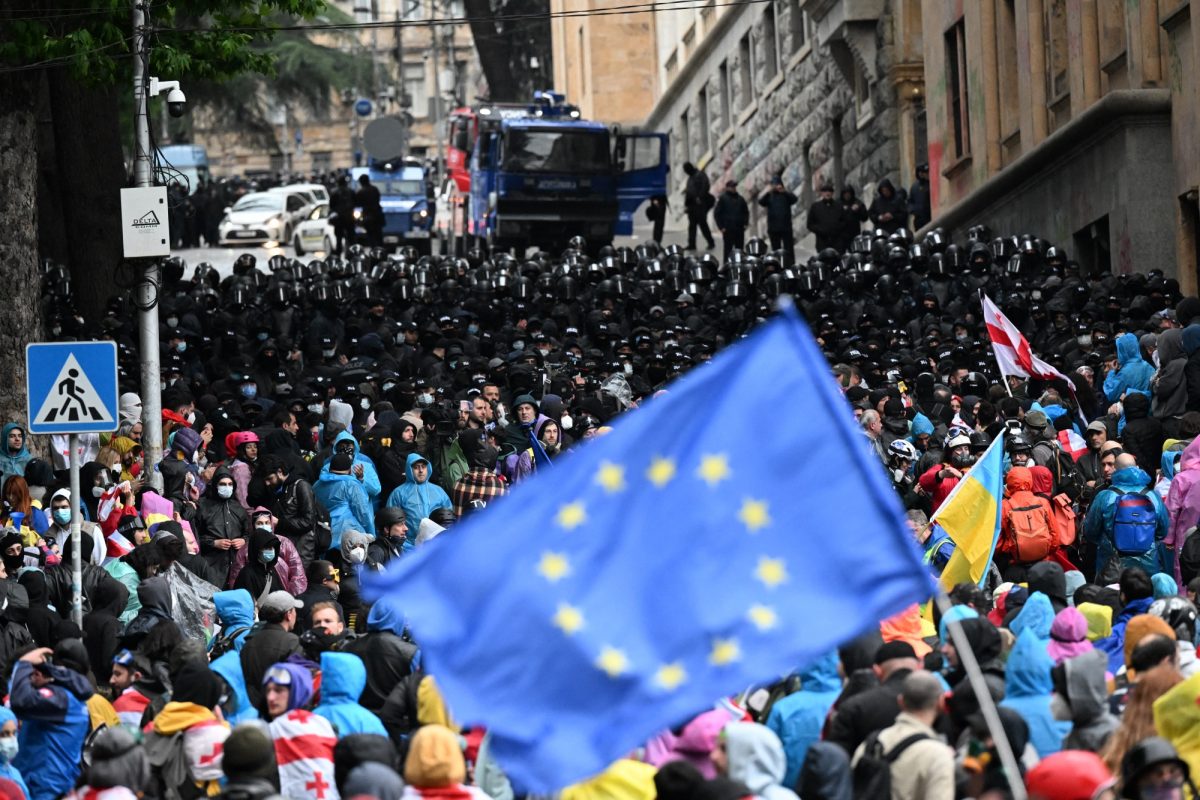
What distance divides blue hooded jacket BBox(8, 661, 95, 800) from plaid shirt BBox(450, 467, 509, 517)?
638cm

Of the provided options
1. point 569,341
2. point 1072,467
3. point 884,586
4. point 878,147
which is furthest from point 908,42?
point 884,586

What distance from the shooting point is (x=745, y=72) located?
52.0m

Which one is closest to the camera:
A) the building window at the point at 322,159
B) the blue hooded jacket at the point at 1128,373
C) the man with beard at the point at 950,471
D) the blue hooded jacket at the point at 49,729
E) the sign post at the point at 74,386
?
the blue hooded jacket at the point at 49,729

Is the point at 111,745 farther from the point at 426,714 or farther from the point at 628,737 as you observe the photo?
the point at 628,737

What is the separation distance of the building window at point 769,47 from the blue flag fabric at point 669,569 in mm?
42433

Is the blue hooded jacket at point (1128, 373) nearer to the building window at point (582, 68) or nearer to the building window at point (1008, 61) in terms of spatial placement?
the building window at point (1008, 61)

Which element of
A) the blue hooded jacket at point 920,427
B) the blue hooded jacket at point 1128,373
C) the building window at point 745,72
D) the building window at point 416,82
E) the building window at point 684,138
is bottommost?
the blue hooded jacket at point 920,427

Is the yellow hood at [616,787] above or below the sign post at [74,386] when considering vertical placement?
below

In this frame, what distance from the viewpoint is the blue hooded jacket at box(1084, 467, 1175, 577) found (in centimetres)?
1534

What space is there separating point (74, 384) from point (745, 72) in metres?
38.2

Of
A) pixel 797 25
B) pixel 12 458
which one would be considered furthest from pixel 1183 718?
pixel 797 25

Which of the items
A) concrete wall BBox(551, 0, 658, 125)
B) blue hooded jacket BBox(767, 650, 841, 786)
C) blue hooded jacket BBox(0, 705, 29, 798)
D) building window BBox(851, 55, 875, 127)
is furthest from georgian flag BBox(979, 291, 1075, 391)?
concrete wall BBox(551, 0, 658, 125)

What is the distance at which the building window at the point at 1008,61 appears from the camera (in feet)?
112

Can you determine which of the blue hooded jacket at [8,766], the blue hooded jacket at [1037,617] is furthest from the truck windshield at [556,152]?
the blue hooded jacket at [8,766]
